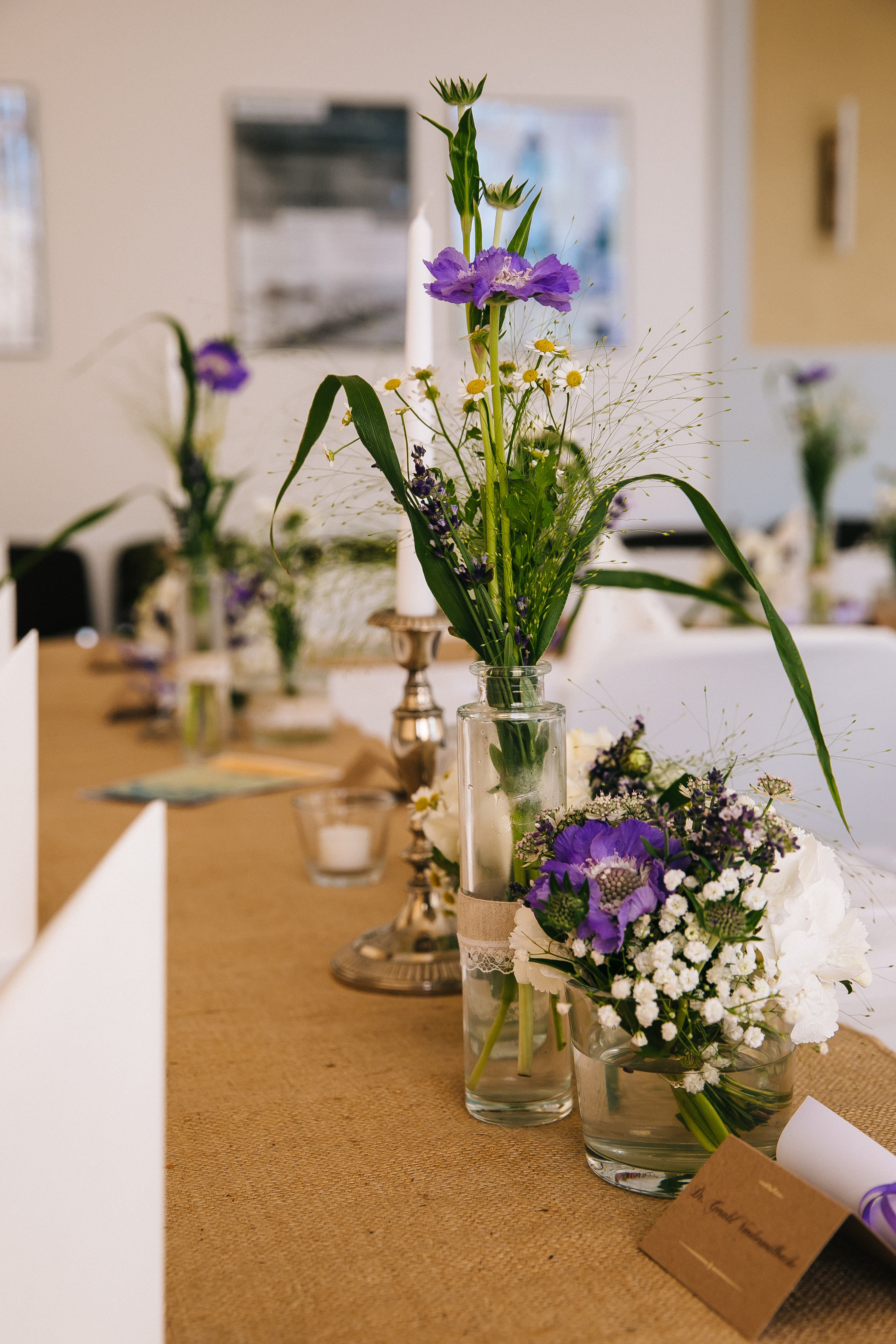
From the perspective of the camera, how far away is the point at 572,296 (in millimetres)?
647

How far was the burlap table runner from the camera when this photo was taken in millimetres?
515

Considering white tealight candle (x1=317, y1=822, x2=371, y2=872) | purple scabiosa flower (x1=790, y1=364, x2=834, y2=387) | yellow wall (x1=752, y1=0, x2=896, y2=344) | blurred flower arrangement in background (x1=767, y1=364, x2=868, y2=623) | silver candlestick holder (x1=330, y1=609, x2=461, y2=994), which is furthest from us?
yellow wall (x1=752, y1=0, x2=896, y2=344)

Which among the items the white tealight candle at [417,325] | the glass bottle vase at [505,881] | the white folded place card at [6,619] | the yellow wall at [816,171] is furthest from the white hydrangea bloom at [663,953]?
the yellow wall at [816,171]

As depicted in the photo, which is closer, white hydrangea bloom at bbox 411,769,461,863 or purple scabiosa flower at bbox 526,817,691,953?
purple scabiosa flower at bbox 526,817,691,953

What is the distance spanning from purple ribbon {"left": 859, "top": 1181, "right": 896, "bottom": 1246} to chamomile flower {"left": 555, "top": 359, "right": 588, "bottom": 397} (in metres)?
0.39

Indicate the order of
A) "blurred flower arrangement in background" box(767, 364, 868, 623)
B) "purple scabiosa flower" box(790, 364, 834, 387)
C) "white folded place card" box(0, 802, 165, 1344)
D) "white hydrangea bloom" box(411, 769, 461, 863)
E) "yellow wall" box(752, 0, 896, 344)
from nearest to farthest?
"white folded place card" box(0, 802, 165, 1344) < "white hydrangea bloom" box(411, 769, 461, 863) < "blurred flower arrangement in background" box(767, 364, 868, 623) < "purple scabiosa flower" box(790, 364, 834, 387) < "yellow wall" box(752, 0, 896, 344)

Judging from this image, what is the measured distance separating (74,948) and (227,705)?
1441 mm

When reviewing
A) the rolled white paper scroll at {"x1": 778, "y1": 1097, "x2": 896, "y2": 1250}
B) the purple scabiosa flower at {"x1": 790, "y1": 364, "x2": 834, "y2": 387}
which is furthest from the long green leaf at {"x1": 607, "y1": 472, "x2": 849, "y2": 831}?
the purple scabiosa flower at {"x1": 790, "y1": 364, "x2": 834, "y2": 387}

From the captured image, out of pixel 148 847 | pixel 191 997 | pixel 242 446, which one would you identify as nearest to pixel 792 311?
pixel 242 446

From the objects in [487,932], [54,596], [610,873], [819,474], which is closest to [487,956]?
[487,932]

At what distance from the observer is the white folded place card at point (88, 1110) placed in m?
0.37

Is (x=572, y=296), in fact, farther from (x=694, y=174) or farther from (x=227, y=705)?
(x=694, y=174)

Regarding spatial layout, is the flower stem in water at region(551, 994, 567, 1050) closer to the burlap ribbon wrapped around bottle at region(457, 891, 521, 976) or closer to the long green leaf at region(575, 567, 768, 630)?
the burlap ribbon wrapped around bottle at region(457, 891, 521, 976)

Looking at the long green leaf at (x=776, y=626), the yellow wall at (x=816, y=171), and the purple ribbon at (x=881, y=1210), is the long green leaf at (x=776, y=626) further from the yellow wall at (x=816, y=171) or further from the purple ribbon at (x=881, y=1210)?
the yellow wall at (x=816, y=171)
